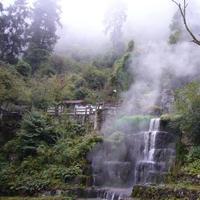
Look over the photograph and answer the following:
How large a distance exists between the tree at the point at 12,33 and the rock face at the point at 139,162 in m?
21.0

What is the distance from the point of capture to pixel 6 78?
18.2 metres

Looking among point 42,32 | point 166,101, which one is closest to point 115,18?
point 42,32

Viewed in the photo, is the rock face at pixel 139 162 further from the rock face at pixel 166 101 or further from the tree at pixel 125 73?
the tree at pixel 125 73

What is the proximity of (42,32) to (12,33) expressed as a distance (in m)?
3.94

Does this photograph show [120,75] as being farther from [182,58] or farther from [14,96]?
[14,96]

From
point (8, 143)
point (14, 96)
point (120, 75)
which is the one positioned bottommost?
point (8, 143)

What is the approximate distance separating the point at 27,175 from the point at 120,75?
1429 centimetres

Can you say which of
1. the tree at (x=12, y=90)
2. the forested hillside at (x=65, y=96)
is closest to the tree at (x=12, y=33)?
the forested hillside at (x=65, y=96)

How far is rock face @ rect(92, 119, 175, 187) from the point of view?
36.9 ft

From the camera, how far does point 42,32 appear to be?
32.7 meters

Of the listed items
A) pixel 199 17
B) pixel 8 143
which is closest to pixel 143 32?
pixel 199 17

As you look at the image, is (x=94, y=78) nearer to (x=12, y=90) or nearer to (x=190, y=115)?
(x=12, y=90)

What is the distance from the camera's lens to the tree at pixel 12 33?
29.4 metres

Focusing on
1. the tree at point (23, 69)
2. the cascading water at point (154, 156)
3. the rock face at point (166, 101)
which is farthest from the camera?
the tree at point (23, 69)
